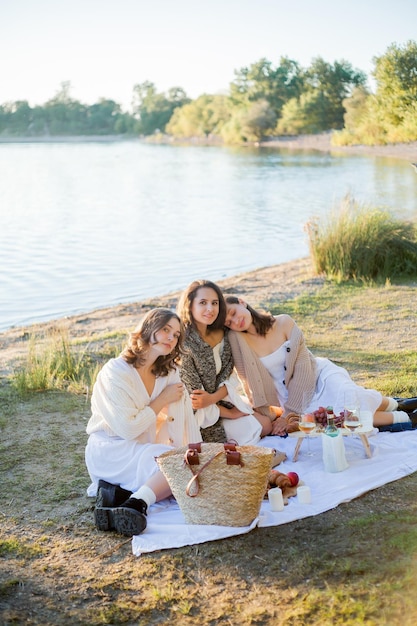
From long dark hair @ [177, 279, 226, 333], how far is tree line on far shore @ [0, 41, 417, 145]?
28377 mm

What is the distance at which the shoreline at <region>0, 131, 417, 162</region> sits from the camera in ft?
121

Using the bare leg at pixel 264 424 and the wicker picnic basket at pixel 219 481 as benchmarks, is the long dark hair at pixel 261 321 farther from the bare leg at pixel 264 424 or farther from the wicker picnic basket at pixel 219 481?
the wicker picnic basket at pixel 219 481

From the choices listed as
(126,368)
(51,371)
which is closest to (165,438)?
(126,368)

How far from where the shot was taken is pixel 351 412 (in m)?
4.13

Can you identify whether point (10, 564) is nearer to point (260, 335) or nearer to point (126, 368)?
point (126, 368)

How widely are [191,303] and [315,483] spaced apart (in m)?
1.21

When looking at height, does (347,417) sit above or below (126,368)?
below

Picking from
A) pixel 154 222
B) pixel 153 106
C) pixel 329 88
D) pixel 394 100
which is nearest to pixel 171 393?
pixel 154 222

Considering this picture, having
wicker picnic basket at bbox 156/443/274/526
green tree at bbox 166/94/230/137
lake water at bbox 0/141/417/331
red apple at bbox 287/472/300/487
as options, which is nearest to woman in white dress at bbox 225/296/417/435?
red apple at bbox 287/472/300/487

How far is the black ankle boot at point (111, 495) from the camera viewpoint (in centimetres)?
368

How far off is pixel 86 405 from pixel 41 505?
5.51 feet

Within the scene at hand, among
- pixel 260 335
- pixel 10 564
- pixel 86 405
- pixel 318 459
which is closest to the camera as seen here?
pixel 10 564

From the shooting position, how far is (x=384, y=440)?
4414 millimetres

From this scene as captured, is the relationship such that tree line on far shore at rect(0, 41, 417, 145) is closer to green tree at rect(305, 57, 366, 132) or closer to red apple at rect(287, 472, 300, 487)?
green tree at rect(305, 57, 366, 132)
